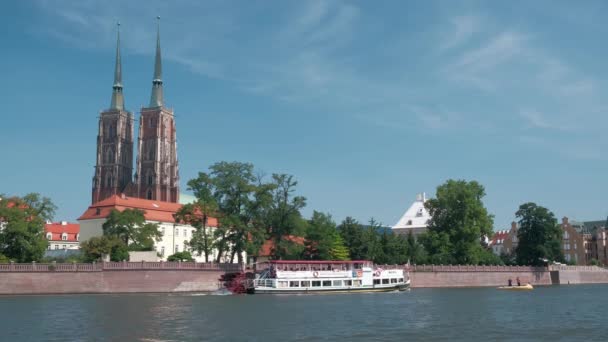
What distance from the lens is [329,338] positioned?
41.1m

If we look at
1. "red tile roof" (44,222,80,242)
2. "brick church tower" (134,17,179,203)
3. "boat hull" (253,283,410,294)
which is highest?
"brick church tower" (134,17,179,203)

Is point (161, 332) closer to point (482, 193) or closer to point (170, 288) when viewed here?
point (170, 288)

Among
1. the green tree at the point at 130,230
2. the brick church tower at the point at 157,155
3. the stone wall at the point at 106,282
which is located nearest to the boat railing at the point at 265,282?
the stone wall at the point at 106,282

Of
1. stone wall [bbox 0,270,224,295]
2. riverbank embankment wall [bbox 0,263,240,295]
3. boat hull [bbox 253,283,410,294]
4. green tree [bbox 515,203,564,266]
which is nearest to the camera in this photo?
stone wall [bbox 0,270,224,295]

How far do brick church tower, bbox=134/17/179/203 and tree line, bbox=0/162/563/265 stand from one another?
8103 centimetres

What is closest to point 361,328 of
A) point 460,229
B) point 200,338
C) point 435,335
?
point 435,335

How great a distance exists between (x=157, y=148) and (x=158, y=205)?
58155mm

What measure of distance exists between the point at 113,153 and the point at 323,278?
119553mm

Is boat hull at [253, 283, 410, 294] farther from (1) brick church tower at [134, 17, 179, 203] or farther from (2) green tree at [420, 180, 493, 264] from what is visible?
(1) brick church tower at [134, 17, 179, 203]

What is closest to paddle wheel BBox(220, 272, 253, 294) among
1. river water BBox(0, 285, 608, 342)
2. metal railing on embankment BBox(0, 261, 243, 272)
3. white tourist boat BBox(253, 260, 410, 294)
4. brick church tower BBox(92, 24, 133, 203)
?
white tourist boat BBox(253, 260, 410, 294)

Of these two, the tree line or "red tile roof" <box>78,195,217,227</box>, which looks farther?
"red tile roof" <box>78,195,217,227</box>

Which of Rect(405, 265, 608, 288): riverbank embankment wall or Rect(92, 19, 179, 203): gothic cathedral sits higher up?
Rect(92, 19, 179, 203): gothic cathedral

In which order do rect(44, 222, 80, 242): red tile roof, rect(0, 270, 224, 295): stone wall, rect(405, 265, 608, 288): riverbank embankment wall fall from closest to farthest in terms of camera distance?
rect(0, 270, 224, 295): stone wall, rect(405, 265, 608, 288): riverbank embankment wall, rect(44, 222, 80, 242): red tile roof

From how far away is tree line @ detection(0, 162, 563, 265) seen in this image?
290ft
